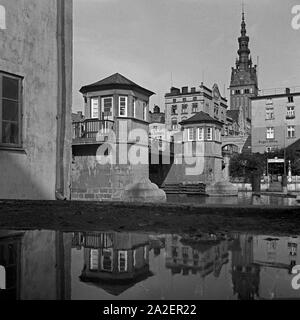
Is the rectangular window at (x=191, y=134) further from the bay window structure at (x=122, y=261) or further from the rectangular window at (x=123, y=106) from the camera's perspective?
the bay window structure at (x=122, y=261)

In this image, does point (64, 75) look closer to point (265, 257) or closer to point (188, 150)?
point (265, 257)

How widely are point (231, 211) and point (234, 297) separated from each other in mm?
4873

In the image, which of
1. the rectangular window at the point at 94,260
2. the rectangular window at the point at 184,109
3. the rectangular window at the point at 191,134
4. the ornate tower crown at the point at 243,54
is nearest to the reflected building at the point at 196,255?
the rectangular window at the point at 94,260

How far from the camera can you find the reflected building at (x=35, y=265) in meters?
3.29

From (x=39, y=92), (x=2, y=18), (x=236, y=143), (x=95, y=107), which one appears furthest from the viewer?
(x=236, y=143)

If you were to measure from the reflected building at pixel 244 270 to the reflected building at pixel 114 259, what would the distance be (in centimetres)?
86

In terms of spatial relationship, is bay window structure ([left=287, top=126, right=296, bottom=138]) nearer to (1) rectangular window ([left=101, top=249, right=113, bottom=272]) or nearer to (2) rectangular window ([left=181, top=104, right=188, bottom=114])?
(2) rectangular window ([left=181, top=104, right=188, bottom=114])

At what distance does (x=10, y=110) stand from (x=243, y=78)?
501ft

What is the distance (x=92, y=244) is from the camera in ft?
17.3

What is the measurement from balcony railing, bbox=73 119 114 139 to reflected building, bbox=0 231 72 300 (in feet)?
50.9

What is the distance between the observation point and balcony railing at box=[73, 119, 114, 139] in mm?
21203

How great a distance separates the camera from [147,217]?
298 inches

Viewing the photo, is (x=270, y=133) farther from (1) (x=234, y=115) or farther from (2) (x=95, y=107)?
(2) (x=95, y=107)

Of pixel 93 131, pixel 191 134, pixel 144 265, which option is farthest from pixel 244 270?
pixel 191 134
